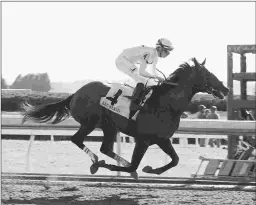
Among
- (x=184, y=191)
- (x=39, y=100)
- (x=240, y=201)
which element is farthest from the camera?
(x=39, y=100)

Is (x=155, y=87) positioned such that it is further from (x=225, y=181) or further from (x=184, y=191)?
(x=225, y=181)

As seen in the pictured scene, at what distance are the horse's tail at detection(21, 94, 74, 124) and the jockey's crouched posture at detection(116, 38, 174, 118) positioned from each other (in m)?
1.01

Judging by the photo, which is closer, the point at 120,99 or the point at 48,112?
the point at 120,99

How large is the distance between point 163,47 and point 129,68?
1.32ft

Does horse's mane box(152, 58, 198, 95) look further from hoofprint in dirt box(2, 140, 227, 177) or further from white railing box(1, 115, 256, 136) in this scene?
hoofprint in dirt box(2, 140, 227, 177)

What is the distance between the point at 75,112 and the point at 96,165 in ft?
2.52

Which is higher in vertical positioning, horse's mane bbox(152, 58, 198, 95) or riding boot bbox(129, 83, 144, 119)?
horse's mane bbox(152, 58, 198, 95)

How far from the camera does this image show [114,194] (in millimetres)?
6262

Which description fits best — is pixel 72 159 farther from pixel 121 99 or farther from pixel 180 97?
pixel 180 97

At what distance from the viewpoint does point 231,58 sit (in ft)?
28.5

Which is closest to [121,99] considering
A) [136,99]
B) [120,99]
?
[120,99]

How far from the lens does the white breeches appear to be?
557 cm

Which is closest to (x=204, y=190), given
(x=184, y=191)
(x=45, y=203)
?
(x=184, y=191)

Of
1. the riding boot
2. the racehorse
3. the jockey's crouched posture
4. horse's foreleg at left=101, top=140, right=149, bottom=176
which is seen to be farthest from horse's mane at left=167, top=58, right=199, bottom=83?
horse's foreleg at left=101, top=140, right=149, bottom=176
